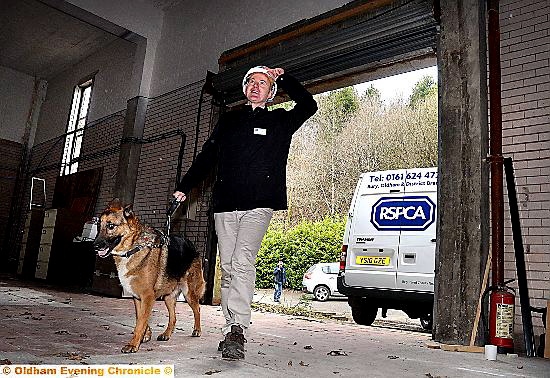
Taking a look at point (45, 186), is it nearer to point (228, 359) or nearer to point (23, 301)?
point (23, 301)

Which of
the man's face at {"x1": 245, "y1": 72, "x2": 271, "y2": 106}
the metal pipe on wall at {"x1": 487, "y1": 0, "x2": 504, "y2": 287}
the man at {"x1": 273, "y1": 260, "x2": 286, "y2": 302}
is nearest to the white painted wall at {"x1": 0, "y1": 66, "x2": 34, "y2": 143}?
the man at {"x1": 273, "y1": 260, "x2": 286, "y2": 302}

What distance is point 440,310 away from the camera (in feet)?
14.0

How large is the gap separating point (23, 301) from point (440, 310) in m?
4.98

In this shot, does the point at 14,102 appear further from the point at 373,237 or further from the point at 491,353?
the point at 491,353

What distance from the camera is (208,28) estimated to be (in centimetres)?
872

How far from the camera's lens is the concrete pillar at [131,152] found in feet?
30.2

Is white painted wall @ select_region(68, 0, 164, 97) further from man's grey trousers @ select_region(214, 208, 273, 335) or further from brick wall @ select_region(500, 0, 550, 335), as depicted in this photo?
man's grey trousers @ select_region(214, 208, 273, 335)

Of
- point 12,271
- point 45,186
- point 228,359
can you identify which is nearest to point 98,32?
point 45,186

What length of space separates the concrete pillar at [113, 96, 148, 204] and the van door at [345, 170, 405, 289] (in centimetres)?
467

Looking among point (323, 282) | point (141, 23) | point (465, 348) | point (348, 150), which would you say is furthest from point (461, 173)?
point (348, 150)

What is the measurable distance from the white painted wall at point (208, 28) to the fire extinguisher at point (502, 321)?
4.40 m

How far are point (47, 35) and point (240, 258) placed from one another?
11.1 meters

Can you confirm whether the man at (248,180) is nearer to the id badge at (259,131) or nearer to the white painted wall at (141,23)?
the id badge at (259,131)

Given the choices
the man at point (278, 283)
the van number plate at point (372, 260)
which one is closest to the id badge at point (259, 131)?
the van number plate at point (372, 260)
